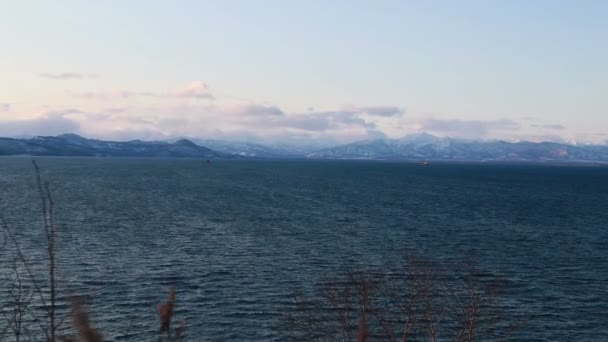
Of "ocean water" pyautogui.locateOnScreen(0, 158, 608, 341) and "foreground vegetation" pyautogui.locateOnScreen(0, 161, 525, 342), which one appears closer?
"foreground vegetation" pyautogui.locateOnScreen(0, 161, 525, 342)

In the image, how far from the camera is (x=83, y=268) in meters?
61.0

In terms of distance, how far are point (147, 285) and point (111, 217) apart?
53636 mm

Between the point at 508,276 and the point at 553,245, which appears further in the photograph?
the point at 553,245

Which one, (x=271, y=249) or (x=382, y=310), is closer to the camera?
(x=382, y=310)

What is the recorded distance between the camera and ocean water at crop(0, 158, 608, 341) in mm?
47969

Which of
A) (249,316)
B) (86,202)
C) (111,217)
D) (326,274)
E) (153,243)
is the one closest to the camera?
(249,316)

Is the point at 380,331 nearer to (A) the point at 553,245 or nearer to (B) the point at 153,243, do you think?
(B) the point at 153,243

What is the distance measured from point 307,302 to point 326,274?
11.1 metres

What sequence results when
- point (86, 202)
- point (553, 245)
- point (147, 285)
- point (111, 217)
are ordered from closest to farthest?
point (147, 285)
point (553, 245)
point (111, 217)
point (86, 202)

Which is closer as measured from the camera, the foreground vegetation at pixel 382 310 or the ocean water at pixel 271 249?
the foreground vegetation at pixel 382 310

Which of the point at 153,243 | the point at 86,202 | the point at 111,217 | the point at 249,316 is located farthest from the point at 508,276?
the point at 86,202

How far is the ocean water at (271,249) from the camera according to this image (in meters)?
48.0

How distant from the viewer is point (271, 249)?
7488 centimetres

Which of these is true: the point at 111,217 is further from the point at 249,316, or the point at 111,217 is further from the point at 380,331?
the point at 380,331
